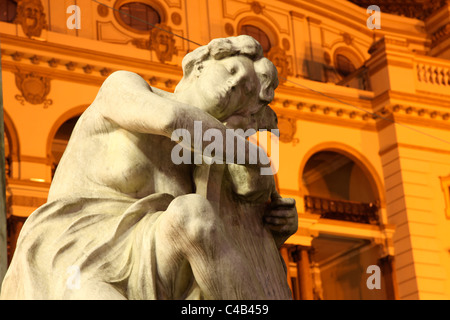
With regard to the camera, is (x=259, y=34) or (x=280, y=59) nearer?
(x=280, y=59)

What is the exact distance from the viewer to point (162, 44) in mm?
16328

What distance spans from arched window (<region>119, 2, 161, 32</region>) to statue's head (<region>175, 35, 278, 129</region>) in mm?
14880

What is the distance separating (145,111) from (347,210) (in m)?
15.6

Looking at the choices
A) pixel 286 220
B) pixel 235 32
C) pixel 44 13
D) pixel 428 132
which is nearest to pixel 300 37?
pixel 235 32

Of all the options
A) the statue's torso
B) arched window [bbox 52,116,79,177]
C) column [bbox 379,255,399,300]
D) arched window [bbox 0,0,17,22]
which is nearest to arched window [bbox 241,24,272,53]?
arched window [bbox 52,116,79,177]

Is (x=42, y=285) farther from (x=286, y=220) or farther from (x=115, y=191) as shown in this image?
(x=286, y=220)

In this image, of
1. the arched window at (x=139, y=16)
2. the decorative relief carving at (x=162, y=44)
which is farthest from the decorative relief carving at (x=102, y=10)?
the decorative relief carving at (x=162, y=44)

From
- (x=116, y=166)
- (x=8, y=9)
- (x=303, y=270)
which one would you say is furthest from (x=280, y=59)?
(x=116, y=166)

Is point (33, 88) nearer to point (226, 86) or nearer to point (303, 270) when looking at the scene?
point (303, 270)

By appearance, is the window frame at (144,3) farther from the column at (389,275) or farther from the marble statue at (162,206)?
the marble statue at (162,206)

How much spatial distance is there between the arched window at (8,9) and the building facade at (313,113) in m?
0.02

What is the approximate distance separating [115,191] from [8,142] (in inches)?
494

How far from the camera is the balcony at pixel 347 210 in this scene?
17281mm
